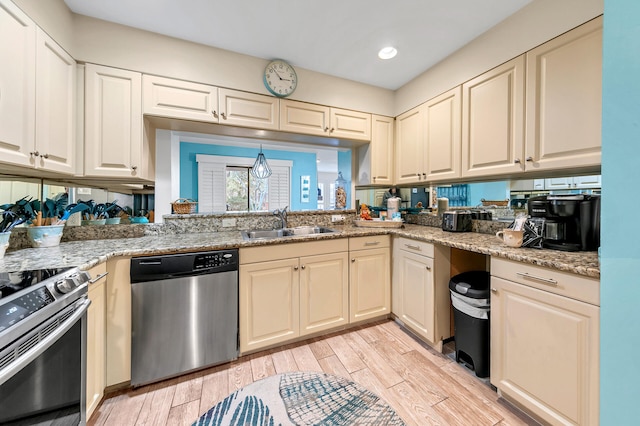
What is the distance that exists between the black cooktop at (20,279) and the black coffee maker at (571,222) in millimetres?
2460

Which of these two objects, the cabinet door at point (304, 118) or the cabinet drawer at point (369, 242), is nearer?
the cabinet drawer at point (369, 242)

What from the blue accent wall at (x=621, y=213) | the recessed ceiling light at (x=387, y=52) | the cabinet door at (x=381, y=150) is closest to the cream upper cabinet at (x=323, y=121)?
the cabinet door at (x=381, y=150)

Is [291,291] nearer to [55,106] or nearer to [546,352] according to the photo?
[546,352]

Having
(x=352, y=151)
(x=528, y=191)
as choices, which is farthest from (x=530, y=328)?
(x=352, y=151)

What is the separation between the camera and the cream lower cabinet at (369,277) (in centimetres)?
216

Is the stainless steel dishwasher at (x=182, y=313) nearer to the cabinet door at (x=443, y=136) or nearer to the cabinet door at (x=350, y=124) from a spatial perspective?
the cabinet door at (x=350, y=124)

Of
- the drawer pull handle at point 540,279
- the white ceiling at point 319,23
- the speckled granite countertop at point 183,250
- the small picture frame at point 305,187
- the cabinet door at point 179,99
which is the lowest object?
the drawer pull handle at point 540,279

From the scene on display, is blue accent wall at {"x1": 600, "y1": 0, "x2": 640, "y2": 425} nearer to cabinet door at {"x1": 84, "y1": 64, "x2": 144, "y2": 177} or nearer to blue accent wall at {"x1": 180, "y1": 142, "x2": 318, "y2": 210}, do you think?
cabinet door at {"x1": 84, "y1": 64, "x2": 144, "y2": 177}

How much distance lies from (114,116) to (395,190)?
2825 millimetres

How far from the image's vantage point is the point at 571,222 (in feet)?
4.44

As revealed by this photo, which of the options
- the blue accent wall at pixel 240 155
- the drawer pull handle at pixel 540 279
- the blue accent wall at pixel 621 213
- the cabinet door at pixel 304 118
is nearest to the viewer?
the blue accent wall at pixel 621 213

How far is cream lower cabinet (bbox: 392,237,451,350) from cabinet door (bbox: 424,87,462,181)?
2.52 feet

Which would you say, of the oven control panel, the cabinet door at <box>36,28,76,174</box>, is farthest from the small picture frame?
the oven control panel

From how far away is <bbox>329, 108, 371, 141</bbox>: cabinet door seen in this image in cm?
255
